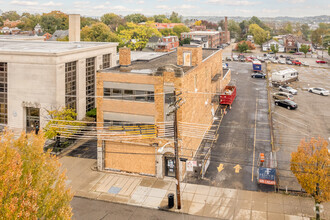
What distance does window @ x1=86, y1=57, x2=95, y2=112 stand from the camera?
144ft

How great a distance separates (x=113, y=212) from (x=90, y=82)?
25292mm

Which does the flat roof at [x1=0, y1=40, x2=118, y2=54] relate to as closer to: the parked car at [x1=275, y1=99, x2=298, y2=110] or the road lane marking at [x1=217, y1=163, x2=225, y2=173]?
the road lane marking at [x1=217, y1=163, x2=225, y2=173]

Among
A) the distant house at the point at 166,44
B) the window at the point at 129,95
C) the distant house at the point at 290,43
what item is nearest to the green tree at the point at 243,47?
the distant house at the point at 290,43

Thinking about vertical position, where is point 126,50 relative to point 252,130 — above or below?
above

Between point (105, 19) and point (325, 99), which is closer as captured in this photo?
point (325, 99)

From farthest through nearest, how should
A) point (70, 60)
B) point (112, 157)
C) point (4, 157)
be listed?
1. point (70, 60)
2. point (112, 157)
3. point (4, 157)

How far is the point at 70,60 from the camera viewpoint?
38469 mm

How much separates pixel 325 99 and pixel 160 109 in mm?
44549

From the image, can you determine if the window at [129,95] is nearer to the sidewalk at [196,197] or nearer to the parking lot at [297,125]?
the sidewalk at [196,197]

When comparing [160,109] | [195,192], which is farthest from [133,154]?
[195,192]

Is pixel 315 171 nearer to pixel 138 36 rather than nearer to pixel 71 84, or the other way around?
pixel 71 84

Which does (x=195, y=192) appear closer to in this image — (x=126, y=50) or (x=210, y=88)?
(x=126, y=50)

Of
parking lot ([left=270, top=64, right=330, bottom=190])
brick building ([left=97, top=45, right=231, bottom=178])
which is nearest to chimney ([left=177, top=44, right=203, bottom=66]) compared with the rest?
brick building ([left=97, top=45, right=231, bottom=178])

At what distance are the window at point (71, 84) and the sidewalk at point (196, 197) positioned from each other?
39.5 ft
